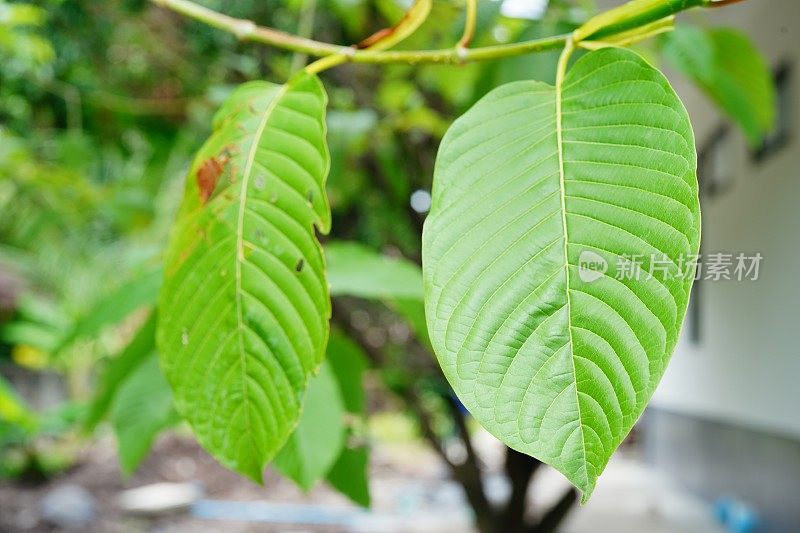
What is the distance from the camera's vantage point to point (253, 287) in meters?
0.35

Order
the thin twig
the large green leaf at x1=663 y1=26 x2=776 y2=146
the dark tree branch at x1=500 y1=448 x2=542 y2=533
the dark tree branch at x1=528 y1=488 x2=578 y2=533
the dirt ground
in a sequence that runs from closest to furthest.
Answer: the thin twig, the large green leaf at x1=663 y1=26 x2=776 y2=146, the dark tree branch at x1=500 y1=448 x2=542 y2=533, the dark tree branch at x1=528 y1=488 x2=578 y2=533, the dirt ground

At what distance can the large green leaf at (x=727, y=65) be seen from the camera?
0.84 metres

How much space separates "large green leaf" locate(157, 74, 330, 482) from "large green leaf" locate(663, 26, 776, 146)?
0.60 metres

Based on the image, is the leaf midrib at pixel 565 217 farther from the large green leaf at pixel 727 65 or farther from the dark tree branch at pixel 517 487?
the dark tree branch at pixel 517 487

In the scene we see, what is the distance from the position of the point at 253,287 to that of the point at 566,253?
16cm

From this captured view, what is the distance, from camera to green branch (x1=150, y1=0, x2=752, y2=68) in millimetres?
316

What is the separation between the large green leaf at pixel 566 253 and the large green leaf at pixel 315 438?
0.32m

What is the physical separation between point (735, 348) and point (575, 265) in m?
3.47

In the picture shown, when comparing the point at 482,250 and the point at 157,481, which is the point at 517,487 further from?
the point at 157,481

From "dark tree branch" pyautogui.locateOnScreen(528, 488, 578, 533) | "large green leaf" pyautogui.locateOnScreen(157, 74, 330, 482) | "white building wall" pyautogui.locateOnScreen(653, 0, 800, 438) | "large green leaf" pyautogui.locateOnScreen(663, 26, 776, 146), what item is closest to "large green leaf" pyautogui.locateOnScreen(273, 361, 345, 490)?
"large green leaf" pyautogui.locateOnScreen(157, 74, 330, 482)

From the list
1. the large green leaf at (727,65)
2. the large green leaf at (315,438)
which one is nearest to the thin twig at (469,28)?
the large green leaf at (315,438)

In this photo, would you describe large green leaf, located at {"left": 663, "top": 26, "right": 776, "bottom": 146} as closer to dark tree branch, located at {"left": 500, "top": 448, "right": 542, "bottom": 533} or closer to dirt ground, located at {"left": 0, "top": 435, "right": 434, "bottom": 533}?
dark tree branch, located at {"left": 500, "top": 448, "right": 542, "bottom": 533}

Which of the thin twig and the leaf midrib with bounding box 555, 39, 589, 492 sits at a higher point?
the thin twig

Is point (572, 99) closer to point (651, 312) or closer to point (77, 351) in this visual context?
point (651, 312)
